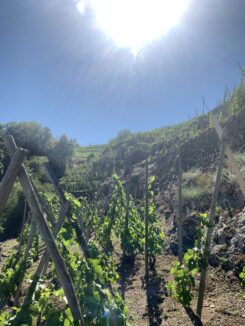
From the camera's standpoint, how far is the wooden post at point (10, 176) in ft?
6.85

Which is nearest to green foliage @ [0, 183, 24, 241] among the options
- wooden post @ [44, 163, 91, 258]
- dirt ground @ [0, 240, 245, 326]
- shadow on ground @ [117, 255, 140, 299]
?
shadow on ground @ [117, 255, 140, 299]

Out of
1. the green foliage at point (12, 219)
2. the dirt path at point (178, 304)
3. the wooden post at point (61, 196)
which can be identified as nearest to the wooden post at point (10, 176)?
the wooden post at point (61, 196)

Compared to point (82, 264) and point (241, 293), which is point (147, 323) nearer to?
point (241, 293)

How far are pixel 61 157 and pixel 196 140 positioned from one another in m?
18.0

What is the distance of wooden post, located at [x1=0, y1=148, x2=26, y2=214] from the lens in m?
2.09

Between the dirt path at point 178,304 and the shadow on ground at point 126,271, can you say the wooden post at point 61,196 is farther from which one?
the shadow on ground at point 126,271

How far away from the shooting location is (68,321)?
271cm

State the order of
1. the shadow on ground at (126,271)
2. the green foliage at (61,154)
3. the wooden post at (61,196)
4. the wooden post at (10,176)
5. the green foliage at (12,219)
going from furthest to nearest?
the green foliage at (61,154), the green foliage at (12,219), the shadow on ground at (126,271), the wooden post at (61,196), the wooden post at (10,176)

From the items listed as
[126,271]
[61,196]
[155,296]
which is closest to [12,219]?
[126,271]

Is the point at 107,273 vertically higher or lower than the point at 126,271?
higher

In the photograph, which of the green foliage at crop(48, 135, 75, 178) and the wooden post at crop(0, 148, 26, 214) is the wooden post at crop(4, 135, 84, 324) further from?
the green foliage at crop(48, 135, 75, 178)

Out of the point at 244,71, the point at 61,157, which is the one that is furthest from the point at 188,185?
the point at 61,157

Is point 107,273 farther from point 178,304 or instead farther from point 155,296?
point 155,296

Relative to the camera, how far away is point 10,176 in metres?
2.14
